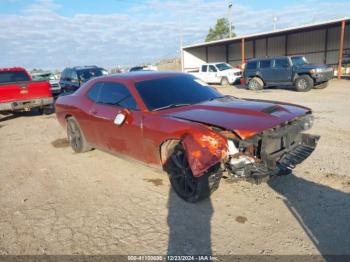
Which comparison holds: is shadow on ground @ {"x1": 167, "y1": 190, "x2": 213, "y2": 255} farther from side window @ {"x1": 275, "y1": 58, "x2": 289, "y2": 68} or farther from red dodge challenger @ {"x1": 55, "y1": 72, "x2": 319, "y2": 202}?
side window @ {"x1": 275, "y1": 58, "x2": 289, "y2": 68}

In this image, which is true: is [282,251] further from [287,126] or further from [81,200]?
[81,200]

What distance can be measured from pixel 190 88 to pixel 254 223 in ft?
7.81

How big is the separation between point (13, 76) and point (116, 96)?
8.74 m

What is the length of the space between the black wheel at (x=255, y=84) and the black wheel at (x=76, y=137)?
13.6 meters

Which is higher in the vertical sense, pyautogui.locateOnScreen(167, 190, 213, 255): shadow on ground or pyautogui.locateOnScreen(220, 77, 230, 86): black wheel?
pyautogui.locateOnScreen(220, 77, 230, 86): black wheel

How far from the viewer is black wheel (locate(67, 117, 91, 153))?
6.12 metres

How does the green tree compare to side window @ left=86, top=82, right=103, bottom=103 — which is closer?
side window @ left=86, top=82, right=103, bottom=103

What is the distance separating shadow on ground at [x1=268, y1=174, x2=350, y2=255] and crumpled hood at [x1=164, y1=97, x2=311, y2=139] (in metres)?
0.97

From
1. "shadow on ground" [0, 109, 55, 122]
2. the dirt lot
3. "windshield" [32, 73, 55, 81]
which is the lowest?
"shadow on ground" [0, 109, 55, 122]

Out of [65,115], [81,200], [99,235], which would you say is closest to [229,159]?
[99,235]

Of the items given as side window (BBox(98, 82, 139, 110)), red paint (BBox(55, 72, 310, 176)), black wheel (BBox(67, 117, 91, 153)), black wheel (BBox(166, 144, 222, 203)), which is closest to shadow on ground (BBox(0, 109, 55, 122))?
black wheel (BBox(67, 117, 91, 153))

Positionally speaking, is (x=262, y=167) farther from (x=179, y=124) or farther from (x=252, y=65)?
(x=252, y=65)

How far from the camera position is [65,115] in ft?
21.5

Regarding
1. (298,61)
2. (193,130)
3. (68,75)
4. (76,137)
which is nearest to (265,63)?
(298,61)
